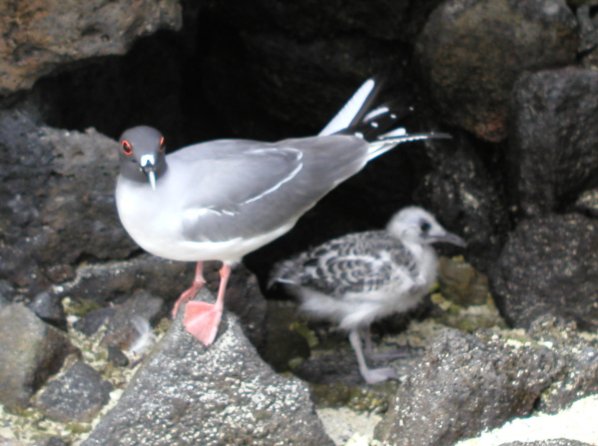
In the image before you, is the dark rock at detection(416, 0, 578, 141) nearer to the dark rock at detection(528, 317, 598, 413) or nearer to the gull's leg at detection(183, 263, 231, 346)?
the dark rock at detection(528, 317, 598, 413)

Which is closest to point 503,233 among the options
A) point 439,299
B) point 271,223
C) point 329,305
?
point 439,299

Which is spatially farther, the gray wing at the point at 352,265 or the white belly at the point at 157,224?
the gray wing at the point at 352,265

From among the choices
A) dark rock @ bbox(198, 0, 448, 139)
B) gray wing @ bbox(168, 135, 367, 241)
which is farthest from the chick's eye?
dark rock @ bbox(198, 0, 448, 139)

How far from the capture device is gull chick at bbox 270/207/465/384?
5836 mm

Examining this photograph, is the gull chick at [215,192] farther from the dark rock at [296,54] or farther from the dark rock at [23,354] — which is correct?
the dark rock at [296,54]

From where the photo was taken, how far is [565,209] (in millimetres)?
6051

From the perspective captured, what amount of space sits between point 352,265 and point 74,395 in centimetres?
144

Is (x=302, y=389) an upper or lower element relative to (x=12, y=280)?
upper

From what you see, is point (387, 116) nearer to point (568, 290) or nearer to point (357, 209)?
point (568, 290)

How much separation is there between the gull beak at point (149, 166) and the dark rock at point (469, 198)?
220cm

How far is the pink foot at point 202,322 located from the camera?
4828 mm

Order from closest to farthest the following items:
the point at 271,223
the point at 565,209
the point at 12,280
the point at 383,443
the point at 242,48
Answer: the point at 383,443
the point at 271,223
the point at 12,280
the point at 565,209
the point at 242,48

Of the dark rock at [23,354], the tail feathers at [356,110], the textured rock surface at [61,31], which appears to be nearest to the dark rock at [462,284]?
the tail feathers at [356,110]

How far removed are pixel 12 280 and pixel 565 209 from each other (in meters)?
2.64
